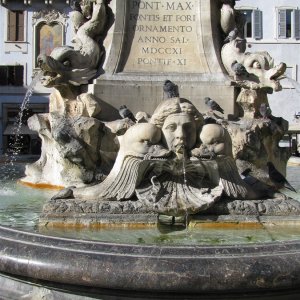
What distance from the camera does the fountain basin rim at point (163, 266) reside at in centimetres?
314

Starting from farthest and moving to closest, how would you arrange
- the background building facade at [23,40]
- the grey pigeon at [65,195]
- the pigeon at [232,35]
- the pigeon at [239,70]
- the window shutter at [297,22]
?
1. the background building facade at [23,40]
2. the window shutter at [297,22]
3. the pigeon at [232,35]
4. the pigeon at [239,70]
5. the grey pigeon at [65,195]

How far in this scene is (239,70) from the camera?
20.2 ft

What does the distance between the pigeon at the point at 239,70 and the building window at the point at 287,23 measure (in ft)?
87.1

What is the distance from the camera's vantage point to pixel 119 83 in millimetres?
6133

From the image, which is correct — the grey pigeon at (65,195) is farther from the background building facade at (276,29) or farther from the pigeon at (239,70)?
the background building facade at (276,29)

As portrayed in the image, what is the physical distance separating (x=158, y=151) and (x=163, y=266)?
139cm

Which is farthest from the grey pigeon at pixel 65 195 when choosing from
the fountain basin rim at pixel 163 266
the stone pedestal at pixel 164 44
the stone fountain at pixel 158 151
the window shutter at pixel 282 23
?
the window shutter at pixel 282 23

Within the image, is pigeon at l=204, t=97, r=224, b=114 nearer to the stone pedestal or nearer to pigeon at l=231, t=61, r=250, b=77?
the stone pedestal

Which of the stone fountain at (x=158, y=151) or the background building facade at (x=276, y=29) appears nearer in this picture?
the stone fountain at (x=158, y=151)

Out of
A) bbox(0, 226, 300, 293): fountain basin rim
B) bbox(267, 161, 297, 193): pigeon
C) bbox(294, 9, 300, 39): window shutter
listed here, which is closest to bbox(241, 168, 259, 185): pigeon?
bbox(267, 161, 297, 193): pigeon

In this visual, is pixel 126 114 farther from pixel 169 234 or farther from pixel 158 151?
pixel 169 234

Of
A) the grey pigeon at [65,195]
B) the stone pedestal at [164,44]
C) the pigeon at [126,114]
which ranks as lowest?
the grey pigeon at [65,195]

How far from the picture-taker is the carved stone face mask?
14.6 ft

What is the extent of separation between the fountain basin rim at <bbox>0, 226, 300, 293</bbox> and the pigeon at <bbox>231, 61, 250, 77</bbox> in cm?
304
